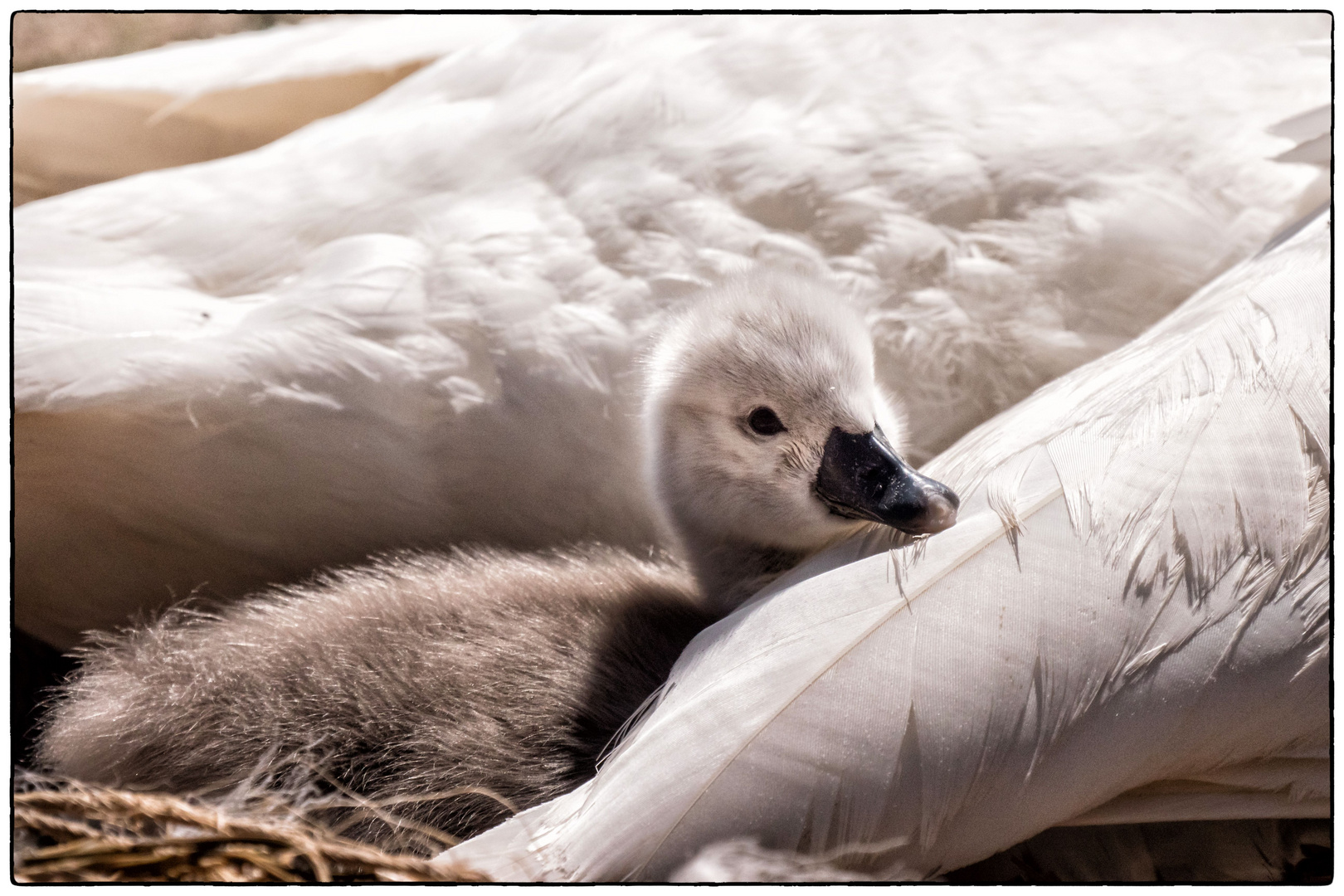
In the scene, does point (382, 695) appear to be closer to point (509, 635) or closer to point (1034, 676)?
point (509, 635)

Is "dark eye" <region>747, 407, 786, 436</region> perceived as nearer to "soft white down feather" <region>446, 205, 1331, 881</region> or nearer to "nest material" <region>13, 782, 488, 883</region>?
"soft white down feather" <region>446, 205, 1331, 881</region>

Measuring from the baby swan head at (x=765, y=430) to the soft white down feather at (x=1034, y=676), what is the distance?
82mm

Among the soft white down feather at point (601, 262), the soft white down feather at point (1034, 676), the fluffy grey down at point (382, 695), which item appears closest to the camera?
the soft white down feather at point (1034, 676)

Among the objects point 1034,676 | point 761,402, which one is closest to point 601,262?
point 761,402

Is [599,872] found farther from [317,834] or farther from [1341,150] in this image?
[1341,150]

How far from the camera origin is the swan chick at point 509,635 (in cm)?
83

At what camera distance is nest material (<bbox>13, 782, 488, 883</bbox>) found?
2.44 feet

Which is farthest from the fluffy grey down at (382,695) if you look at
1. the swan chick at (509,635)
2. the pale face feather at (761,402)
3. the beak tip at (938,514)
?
the beak tip at (938,514)

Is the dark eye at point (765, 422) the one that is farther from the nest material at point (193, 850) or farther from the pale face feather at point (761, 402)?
the nest material at point (193, 850)

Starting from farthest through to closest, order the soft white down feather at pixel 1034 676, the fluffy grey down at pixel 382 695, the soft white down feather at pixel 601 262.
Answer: the soft white down feather at pixel 601 262, the fluffy grey down at pixel 382 695, the soft white down feather at pixel 1034 676

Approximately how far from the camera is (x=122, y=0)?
0.96 meters

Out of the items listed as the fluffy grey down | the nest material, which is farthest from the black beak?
the nest material

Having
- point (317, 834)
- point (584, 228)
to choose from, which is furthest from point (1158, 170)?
point (317, 834)

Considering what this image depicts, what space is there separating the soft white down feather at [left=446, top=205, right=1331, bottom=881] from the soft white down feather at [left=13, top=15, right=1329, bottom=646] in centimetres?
25
